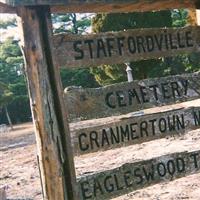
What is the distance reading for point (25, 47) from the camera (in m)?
3.46

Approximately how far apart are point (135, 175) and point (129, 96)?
0.61m

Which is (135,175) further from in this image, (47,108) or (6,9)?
(6,9)

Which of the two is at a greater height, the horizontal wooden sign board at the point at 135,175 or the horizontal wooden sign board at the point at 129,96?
the horizontal wooden sign board at the point at 129,96

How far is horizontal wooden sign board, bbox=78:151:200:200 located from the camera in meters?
3.63

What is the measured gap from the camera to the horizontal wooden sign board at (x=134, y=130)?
3664 mm

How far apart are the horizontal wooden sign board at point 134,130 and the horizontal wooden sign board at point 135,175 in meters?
0.19

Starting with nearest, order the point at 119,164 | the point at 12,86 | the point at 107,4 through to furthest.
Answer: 1. the point at 107,4
2. the point at 119,164
3. the point at 12,86

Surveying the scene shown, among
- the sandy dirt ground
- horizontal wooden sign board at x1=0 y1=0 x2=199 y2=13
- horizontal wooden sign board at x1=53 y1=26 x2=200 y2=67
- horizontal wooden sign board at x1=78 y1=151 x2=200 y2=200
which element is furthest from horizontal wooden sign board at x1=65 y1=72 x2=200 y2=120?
the sandy dirt ground

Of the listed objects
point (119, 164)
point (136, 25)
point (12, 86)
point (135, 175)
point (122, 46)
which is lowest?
point (119, 164)

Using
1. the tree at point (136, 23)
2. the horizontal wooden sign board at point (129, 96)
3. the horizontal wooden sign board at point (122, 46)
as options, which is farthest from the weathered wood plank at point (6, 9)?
the tree at point (136, 23)

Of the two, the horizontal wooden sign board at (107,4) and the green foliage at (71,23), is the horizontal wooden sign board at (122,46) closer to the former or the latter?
the horizontal wooden sign board at (107,4)

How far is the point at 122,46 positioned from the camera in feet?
12.8

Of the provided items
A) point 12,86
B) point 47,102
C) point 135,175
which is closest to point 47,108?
point 47,102

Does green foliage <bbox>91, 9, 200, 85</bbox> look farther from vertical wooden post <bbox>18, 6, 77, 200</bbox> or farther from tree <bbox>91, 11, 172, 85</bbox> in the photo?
vertical wooden post <bbox>18, 6, 77, 200</bbox>
